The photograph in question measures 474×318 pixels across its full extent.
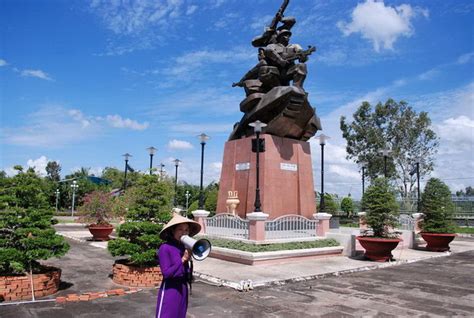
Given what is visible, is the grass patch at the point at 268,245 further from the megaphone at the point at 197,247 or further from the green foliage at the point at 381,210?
the megaphone at the point at 197,247

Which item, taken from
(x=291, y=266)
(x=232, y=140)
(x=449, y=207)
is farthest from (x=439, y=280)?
(x=232, y=140)

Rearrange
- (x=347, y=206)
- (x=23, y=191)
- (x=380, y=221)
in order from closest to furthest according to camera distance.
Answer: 1. (x=23, y=191)
2. (x=380, y=221)
3. (x=347, y=206)

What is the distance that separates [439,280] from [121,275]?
6763 mm

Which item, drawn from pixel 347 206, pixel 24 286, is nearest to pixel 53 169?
pixel 347 206

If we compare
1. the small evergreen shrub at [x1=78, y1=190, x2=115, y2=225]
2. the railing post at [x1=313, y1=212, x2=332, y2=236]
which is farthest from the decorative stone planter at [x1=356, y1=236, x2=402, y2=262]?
the small evergreen shrub at [x1=78, y1=190, x2=115, y2=225]

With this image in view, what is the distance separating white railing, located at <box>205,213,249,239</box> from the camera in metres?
11.7

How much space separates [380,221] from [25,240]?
912 centimetres

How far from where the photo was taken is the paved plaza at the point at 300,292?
19.0ft

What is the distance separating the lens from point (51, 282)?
22.1ft

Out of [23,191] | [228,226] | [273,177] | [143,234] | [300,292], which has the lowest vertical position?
[300,292]

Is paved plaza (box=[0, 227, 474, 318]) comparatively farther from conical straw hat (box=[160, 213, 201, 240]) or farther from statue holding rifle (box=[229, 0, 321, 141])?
statue holding rifle (box=[229, 0, 321, 141])

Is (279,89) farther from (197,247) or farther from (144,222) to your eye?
(197,247)

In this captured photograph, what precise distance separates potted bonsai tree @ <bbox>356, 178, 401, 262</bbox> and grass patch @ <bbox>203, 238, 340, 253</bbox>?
108 cm

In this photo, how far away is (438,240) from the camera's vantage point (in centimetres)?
1388
